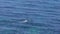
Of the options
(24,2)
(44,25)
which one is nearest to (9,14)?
(24,2)

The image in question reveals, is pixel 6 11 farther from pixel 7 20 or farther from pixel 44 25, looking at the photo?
pixel 44 25

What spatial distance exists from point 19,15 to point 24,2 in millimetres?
334

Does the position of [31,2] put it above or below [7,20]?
above

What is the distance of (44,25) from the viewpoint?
500cm

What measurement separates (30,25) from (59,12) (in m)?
0.76

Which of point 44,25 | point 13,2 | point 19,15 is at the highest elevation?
point 13,2

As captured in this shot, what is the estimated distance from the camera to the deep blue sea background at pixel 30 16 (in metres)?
4.92

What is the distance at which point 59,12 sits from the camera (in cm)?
495

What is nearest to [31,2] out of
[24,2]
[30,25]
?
[24,2]

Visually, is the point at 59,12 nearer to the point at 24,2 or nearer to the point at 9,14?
the point at 24,2

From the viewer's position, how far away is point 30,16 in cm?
496

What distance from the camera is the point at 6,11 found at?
493 centimetres

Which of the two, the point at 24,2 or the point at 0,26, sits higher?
the point at 24,2

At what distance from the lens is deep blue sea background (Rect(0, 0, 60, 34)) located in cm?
492
